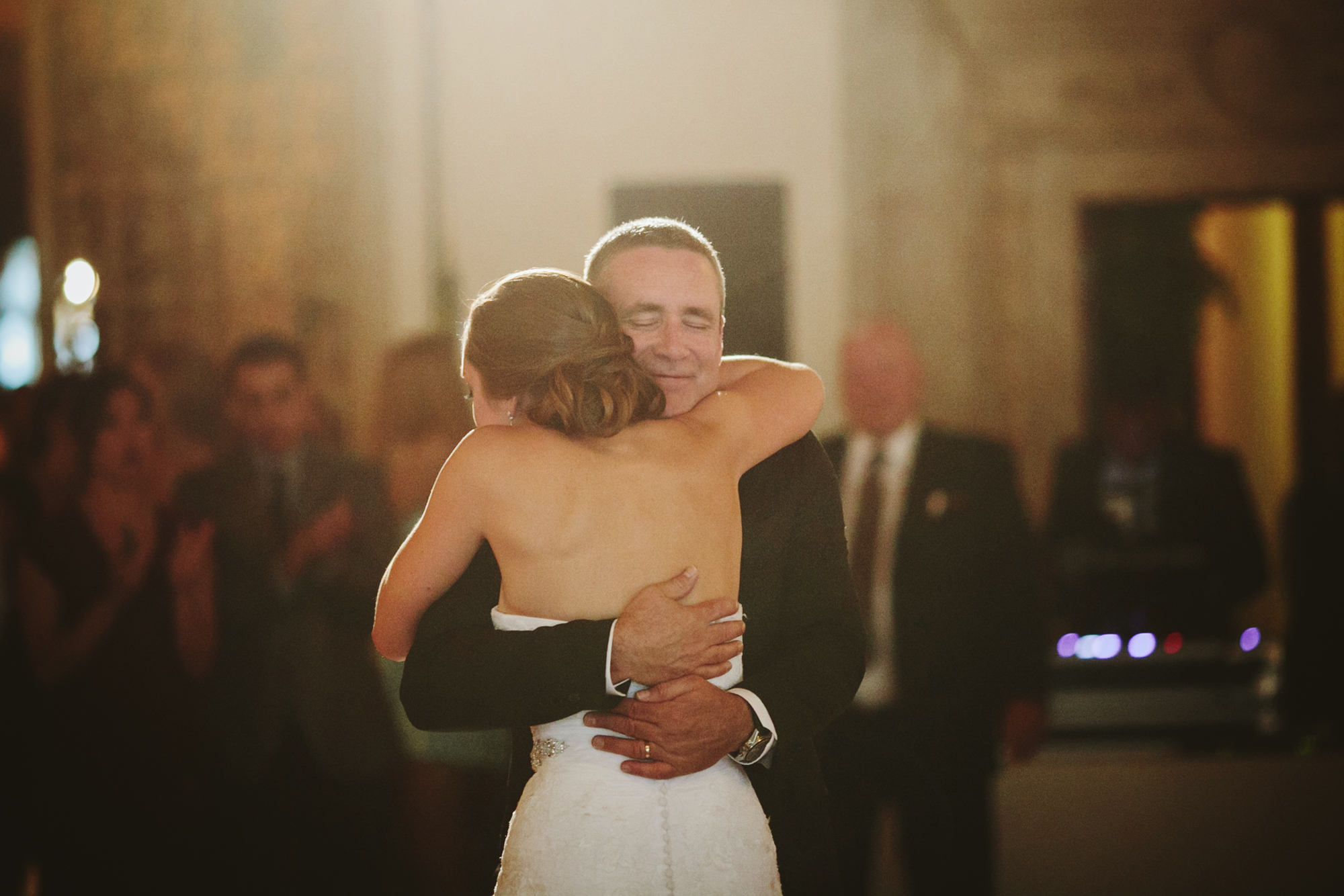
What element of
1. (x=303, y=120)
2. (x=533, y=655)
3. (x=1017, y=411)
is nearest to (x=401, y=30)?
(x=303, y=120)

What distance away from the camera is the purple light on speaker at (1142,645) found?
5004 mm

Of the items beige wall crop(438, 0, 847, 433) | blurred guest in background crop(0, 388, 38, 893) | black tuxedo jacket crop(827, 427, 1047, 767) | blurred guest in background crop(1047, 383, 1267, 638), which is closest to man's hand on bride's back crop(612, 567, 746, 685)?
black tuxedo jacket crop(827, 427, 1047, 767)

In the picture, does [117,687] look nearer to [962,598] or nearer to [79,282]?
[962,598]

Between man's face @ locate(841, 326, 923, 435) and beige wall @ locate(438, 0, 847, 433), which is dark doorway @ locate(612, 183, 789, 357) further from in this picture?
man's face @ locate(841, 326, 923, 435)

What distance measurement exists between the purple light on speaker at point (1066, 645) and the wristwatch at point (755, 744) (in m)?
3.90

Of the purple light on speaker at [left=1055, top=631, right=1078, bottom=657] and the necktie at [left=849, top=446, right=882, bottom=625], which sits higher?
the necktie at [left=849, top=446, right=882, bottom=625]

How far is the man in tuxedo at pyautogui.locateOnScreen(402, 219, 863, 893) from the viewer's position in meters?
1.41

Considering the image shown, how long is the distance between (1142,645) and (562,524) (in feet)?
13.8

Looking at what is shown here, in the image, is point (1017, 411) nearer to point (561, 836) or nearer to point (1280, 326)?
point (1280, 326)

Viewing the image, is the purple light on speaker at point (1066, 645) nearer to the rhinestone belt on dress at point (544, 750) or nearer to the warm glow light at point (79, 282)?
the rhinestone belt on dress at point (544, 750)

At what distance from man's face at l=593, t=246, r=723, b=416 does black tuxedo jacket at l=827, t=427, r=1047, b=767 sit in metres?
1.73

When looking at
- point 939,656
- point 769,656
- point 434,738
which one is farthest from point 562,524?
point 939,656

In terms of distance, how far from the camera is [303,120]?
512cm

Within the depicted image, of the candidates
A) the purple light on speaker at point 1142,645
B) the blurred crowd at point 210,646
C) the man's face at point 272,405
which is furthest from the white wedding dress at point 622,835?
the purple light on speaker at point 1142,645
